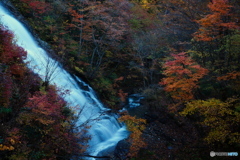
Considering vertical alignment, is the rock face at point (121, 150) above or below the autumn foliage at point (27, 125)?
below

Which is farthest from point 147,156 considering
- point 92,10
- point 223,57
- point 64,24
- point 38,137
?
point 64,24

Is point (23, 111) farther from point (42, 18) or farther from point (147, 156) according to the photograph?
point (42, 18)

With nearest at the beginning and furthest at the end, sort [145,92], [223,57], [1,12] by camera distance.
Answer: [223,57]
[1,12]
[145,92]

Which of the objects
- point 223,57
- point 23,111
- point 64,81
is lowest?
point 223,57

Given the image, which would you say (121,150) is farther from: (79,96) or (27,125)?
(79,96)

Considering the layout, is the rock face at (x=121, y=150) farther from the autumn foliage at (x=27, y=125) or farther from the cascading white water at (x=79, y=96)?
the autumn foliage at (x=27, y=125)

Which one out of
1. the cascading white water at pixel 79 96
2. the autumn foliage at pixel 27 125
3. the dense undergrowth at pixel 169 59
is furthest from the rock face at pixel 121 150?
the autumn foliage at pixel 27 125
